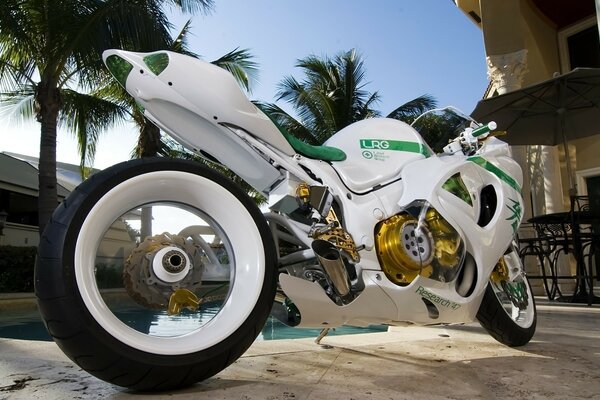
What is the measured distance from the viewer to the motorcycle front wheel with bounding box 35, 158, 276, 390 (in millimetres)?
1213

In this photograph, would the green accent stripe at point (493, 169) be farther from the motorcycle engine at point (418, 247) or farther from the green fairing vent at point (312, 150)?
the green fairing vent at point (312, 150)

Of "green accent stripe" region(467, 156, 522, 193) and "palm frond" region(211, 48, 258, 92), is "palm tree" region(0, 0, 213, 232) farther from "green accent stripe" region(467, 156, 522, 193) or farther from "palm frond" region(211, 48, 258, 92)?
"green accent stripe" region(467, 156, 522, 193)

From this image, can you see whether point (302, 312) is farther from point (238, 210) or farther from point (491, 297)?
point (491, 297)

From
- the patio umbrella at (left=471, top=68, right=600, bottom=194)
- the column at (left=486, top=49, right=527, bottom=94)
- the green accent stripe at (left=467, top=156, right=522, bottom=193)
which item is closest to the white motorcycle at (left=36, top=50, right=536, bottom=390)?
the green accent stripe at (left=467, top=156, right=522, bottom=193)

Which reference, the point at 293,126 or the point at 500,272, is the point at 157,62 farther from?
the point at 293,126

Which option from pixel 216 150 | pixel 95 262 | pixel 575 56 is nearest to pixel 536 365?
pixel 216 150

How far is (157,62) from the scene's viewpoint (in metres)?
1.52

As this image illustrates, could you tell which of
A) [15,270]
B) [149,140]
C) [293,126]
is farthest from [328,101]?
[15,270]

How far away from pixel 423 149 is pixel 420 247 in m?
0.46

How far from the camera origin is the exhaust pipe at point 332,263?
150cm

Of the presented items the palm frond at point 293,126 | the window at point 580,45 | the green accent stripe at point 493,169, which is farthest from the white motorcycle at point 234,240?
the palm frond at point 293,126

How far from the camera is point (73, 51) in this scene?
8016 mm

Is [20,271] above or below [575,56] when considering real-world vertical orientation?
below

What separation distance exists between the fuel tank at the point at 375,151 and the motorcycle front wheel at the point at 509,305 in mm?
853
